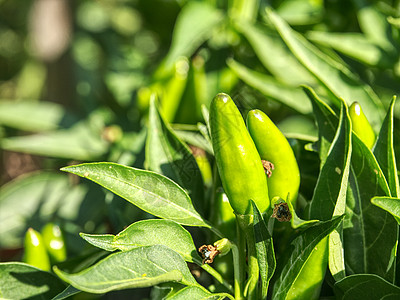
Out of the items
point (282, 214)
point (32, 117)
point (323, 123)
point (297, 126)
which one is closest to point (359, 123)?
point (323, 123)

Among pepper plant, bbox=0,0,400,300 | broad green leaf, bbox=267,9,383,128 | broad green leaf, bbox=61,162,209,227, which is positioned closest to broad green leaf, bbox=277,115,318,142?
pepper plant, bbox=0,0,400,300

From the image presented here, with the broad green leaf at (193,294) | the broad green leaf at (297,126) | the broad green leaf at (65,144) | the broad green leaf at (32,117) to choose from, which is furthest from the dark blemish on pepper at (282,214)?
the broad green leaf at (32,117)

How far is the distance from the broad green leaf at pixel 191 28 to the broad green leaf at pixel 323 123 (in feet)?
1.17

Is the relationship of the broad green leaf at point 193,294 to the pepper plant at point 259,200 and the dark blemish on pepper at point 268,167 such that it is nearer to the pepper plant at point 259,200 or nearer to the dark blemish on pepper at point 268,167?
the pepper plant at point 259,200

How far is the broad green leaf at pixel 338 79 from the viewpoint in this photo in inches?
28.5

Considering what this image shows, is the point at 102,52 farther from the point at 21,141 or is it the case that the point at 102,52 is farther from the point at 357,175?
the point at 357,175

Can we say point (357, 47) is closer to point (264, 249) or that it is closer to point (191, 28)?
point (191, 28)

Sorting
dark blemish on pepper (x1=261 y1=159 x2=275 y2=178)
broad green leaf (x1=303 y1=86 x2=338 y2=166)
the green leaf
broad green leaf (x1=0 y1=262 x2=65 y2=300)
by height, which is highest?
broad green leaf (x1=303 y1=86 x2=338 y2=166)

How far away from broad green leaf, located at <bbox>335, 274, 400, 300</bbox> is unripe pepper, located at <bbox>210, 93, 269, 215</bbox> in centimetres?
12

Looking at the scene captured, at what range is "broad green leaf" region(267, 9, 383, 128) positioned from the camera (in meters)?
0.73

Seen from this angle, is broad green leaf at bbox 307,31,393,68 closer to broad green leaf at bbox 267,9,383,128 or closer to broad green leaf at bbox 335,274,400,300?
broad green leaf at bbox 267,9,383,128

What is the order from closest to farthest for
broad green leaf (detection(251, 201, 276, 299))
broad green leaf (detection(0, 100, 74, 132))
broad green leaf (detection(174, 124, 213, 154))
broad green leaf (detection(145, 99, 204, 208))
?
broad green leaf (detection(251, 201, 276, 299)) → broad green leaf (detection(145, 99, 204, 208)) → broad green leaf (detection(174, 124, 213, 154)) → broad green leaf (detection(0, 100, 74, 132))

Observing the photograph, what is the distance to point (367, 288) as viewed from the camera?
510mm

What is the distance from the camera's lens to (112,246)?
0.50 meters
